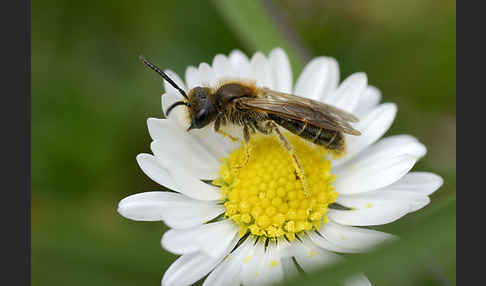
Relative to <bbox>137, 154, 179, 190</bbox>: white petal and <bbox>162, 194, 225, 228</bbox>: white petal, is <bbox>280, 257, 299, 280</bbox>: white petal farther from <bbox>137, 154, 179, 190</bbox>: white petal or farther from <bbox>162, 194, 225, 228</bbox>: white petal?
<bbox>137, 154, 179, 190</bbox>: white petal

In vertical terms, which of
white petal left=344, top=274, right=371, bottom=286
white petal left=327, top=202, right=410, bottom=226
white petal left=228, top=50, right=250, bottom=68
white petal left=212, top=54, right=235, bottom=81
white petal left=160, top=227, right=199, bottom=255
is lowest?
white petal left=344, top=274, right=371, bottom=286

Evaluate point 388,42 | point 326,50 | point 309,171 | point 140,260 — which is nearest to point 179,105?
point 309,171

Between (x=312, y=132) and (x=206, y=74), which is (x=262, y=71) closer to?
(x=206, y=74)

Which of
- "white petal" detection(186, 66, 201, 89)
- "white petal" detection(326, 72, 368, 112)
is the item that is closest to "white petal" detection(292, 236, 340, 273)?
"white petal" detection(326, 72, 368, 112)

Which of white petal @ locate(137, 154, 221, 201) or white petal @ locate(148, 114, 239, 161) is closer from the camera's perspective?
white petal @ locate(137, 154, 221, 201)

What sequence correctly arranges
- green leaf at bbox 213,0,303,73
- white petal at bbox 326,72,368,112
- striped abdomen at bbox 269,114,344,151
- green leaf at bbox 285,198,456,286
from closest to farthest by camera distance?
1. green leaf at bbox 285,198,456,286
2. striped abdomen at bbox 269,114,344,151
3. white petal at bbox 326,72,368,112
4. green leaf at bbox 213,0,303,73

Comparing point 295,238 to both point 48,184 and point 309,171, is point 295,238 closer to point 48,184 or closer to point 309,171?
point 309,171

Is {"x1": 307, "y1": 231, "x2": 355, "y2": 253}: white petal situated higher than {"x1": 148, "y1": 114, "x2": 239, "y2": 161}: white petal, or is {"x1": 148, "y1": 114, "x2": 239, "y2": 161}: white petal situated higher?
{"x1": 148, "y1": 114, "x2": 239, "y2": 161}: white petal
